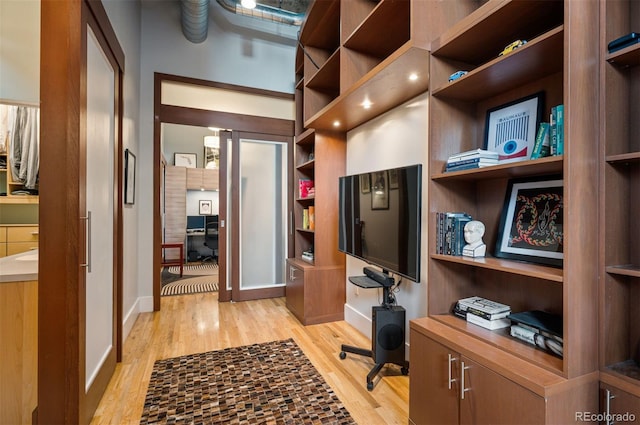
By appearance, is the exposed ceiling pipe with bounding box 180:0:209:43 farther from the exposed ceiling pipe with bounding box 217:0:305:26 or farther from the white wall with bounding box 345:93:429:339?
the white wall with bounding box 345:93:429:339

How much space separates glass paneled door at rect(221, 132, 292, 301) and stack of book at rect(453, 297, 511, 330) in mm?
2752

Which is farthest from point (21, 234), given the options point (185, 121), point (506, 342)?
point (506, 342)

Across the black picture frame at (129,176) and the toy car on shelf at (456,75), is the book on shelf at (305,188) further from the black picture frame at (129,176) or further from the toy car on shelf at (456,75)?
the toy car on shelf at (456,75)

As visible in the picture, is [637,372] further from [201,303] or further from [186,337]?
[201,303]

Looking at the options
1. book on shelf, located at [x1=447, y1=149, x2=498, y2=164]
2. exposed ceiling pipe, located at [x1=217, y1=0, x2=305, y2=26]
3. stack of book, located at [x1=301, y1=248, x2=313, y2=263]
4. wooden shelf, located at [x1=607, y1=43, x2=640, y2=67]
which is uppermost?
exposed ceiling pipe, located at [x1=217, y1=0, x2=305, y2=26]

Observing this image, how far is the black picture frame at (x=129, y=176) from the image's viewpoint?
2738 millimetres

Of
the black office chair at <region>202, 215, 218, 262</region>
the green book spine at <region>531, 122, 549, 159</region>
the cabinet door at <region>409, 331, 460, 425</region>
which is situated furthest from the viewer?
the black office chair at <region>202, 215, 218, 262</region>

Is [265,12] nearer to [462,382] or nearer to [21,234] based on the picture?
[21,234]

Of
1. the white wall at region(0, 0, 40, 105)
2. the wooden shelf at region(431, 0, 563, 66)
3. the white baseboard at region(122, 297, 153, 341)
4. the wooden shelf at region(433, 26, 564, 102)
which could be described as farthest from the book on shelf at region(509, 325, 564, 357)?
the white wall at region(0, 0, 40, 105)

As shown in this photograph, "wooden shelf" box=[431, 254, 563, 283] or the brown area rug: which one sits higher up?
"wooden shelf" box=[431, 254, 563, 283]

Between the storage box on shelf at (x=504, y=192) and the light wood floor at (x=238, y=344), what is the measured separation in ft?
1.25

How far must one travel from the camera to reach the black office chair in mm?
6586

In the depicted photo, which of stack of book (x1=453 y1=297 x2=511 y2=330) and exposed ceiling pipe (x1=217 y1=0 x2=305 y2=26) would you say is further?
exposed ceiling pipe (x1=217 y1=0 x2=305 y2=26)

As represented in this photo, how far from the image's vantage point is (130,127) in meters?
2.98
